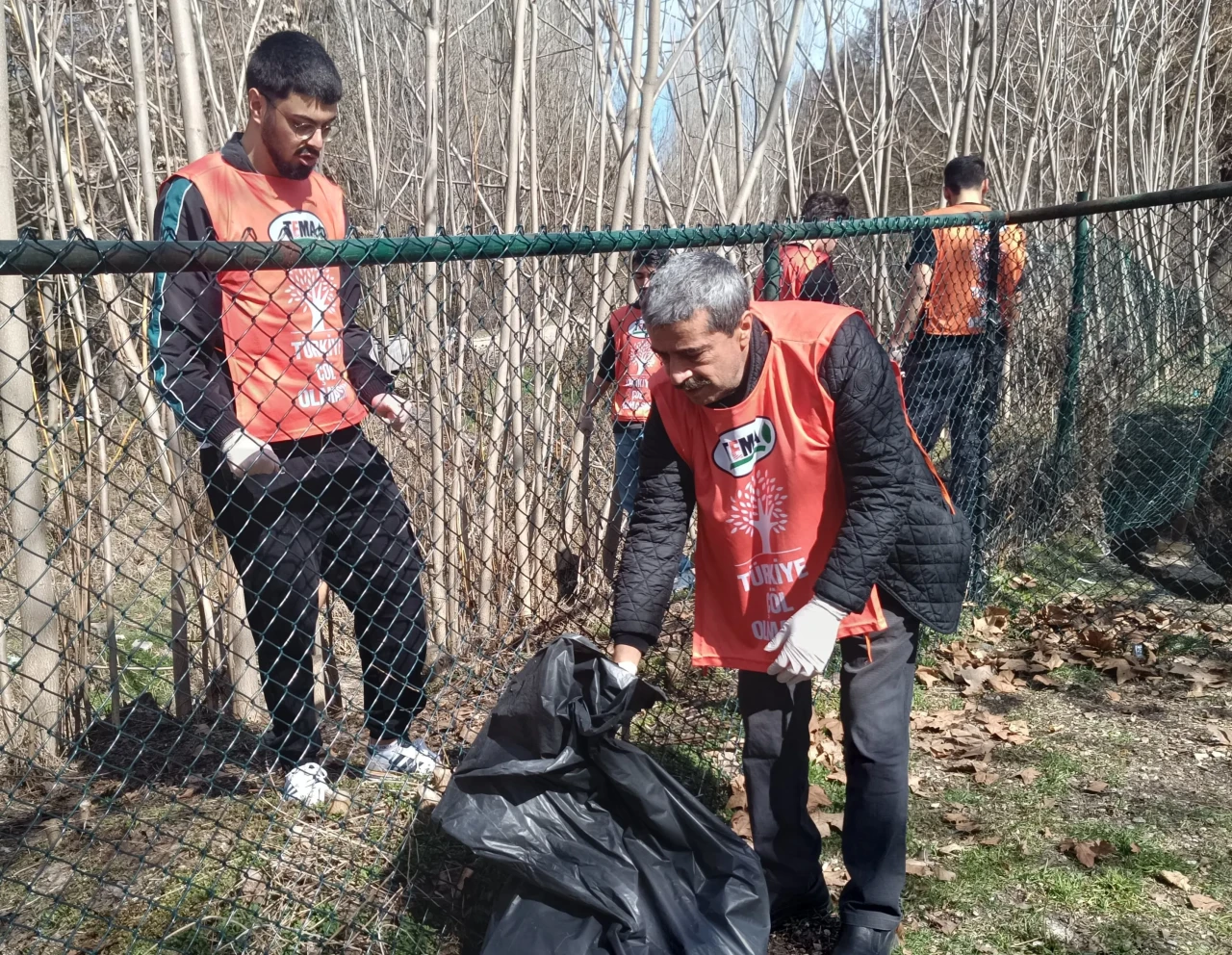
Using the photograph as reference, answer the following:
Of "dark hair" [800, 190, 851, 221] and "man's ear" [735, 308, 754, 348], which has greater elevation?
"dark hair" [800, 190, 851, 221]

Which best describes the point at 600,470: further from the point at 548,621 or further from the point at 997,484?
the point at 997,484

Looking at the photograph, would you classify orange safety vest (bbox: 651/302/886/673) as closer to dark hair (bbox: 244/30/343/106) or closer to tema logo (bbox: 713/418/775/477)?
tema logo (bbox: 713/418/775/477)

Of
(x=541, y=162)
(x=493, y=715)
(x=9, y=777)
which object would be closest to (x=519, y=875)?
(x=493, y=715)

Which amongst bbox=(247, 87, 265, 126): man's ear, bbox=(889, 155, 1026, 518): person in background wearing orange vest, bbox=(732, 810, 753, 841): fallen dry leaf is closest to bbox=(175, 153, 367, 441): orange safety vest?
bbox=(247, 87, 265, 126): man's ear

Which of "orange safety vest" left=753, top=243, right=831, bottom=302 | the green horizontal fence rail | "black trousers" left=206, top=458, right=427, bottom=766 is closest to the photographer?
the green horizontal fence rail

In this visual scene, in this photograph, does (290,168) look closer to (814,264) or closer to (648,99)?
(648,99)

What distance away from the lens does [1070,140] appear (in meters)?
9.60

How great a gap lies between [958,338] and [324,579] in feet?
9.93

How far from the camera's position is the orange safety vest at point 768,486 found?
2.12 meters

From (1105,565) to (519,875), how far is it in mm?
3899

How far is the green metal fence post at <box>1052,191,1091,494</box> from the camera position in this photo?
4488 millimetres

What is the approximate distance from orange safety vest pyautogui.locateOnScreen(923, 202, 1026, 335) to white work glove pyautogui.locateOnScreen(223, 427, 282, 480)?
10.1 feet

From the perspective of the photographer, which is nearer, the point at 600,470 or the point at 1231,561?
the point at 600,470

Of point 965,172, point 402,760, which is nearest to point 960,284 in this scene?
point 965,172
